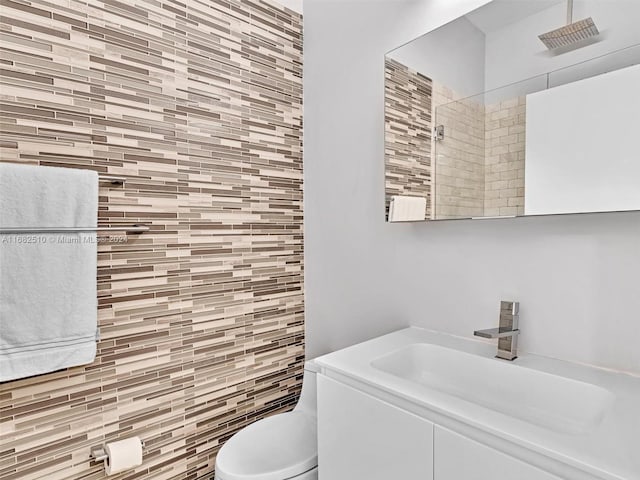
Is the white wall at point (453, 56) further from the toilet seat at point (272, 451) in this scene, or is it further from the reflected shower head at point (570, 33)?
the toilet seat at point (272, 451)

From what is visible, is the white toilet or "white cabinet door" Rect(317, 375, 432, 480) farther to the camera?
the white toilet

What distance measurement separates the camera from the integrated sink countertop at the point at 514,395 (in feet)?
2.28

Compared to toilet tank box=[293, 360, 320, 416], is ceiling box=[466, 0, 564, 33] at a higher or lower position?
higher

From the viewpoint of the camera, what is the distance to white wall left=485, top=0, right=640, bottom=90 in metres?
0.94

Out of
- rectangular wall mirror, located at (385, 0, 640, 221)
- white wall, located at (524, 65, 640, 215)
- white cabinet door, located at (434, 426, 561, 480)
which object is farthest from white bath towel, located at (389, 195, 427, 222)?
white cabinet door, located at (434, 426, 561, 480)

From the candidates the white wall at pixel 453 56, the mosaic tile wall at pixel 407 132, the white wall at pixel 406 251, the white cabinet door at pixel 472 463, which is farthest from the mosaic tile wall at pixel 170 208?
the white cabinet door at pixel 472 463

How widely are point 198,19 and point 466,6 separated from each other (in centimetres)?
101

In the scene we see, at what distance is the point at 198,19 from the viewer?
5.16 feet

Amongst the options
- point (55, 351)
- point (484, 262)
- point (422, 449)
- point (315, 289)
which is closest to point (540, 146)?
point (484, 262)

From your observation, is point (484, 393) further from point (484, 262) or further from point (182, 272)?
point (182, 272)

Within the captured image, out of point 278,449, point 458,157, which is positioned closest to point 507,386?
point 458,157

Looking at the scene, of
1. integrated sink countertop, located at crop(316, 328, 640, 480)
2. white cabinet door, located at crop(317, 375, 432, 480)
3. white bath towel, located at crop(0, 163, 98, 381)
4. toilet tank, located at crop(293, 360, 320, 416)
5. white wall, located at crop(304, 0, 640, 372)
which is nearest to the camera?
integrated sink countertop, located at crop(316, 328, 640, 480)

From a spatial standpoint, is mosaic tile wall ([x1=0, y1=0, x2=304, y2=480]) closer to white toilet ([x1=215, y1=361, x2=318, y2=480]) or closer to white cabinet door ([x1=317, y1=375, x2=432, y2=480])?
white toilet ([x1=215, y1=361, x2=318, y2=480])

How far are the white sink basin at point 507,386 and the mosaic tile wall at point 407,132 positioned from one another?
0.48 metres
